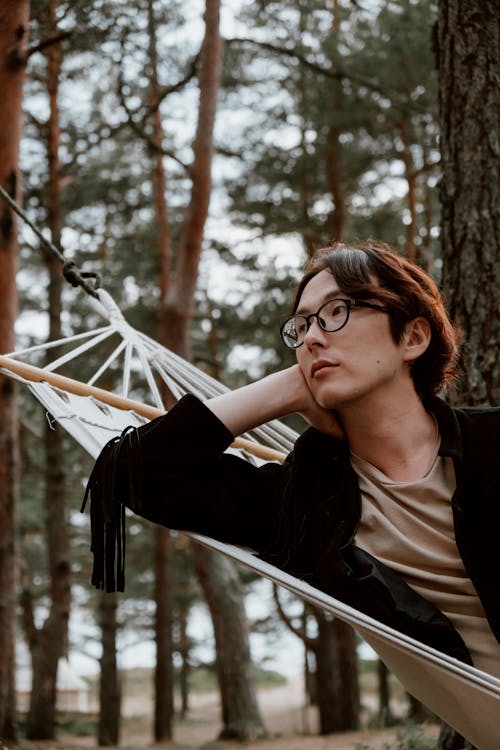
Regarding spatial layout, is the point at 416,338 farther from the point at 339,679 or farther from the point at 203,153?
the point at 339,679

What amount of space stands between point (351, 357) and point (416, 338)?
145mm

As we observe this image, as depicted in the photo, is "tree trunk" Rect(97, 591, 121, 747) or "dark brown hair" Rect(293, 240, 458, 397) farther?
"tree trunk" Rect(97, 591, 121, 747)

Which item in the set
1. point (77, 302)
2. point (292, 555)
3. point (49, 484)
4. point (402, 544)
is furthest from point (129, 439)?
point (77, 302)

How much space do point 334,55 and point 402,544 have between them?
7.15m

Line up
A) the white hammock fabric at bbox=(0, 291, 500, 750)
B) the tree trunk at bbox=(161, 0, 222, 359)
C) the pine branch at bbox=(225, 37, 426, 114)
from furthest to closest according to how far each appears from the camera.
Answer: the pine branch at bbox=(225, 37, 426, 114) → the tree trunk at bbox=(161, 0, 222, 359) → the white hammock fabric at bbox=(0, 291, 500, 750)

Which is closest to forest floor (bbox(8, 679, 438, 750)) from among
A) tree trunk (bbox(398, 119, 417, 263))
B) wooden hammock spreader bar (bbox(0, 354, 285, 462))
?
wooden hammock spreader bar (bbox(0, 354, 285, 462))

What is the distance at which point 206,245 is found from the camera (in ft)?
28.7

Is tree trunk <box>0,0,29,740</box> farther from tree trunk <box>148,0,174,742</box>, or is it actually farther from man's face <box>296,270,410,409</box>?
tree trunk <box>148,0,174,742</box>

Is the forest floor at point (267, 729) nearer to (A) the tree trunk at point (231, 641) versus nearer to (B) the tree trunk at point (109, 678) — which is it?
(A) the tree trunk at point (231, 641)

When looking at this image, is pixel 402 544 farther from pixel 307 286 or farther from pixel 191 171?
pixel 191 171

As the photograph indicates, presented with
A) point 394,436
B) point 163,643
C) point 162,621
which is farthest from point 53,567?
point 394,436

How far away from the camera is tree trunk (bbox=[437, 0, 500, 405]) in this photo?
2154 millimetres

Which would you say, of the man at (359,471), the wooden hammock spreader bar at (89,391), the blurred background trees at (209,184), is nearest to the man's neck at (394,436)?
the man at (359,471)

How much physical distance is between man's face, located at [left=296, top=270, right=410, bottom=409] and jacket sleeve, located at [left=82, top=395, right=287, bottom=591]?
0.19m
